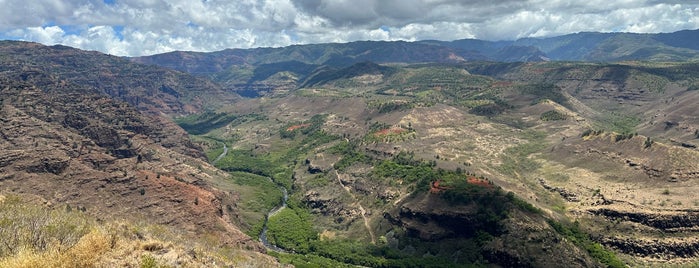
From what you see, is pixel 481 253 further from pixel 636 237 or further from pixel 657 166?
pixel 657 166

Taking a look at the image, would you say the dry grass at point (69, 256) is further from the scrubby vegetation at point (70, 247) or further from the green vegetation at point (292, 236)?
the green vegetation at point (292, 236)

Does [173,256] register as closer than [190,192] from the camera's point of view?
Yes

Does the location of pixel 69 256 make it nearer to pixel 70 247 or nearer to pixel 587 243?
pixel 70 247

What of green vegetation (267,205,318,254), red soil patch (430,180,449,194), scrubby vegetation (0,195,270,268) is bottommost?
green vegetation (267,205,318,254)

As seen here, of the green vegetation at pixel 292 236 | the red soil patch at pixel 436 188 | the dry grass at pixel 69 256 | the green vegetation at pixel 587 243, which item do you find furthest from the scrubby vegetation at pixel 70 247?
the green vegetation at pixel 587 243

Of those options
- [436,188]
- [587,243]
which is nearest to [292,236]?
[436,188]

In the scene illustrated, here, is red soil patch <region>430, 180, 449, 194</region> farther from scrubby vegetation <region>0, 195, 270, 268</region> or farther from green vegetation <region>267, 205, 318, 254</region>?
scrubby vegetation <region>0, 195, 270, 268</region>

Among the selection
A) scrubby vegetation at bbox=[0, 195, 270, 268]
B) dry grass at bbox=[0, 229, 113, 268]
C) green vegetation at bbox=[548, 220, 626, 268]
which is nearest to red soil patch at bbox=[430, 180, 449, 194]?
green vegetation at bbox=[548, 220, 626, 268]

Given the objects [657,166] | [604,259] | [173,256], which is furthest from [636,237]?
[173,256]
